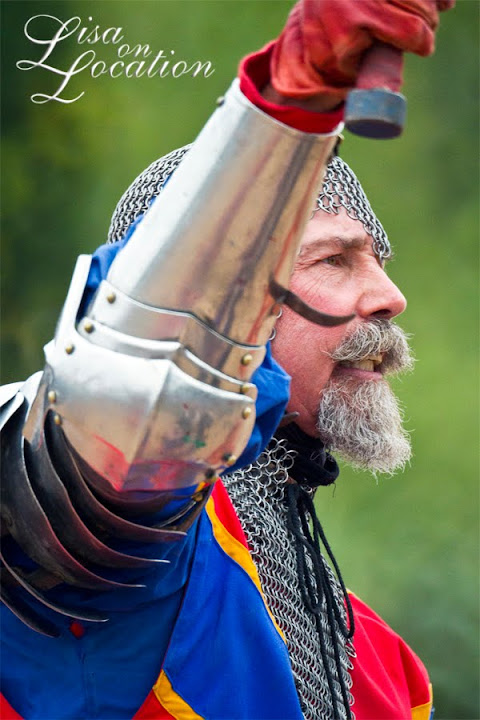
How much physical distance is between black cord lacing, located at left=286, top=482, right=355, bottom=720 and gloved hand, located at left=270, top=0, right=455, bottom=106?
3.57ft

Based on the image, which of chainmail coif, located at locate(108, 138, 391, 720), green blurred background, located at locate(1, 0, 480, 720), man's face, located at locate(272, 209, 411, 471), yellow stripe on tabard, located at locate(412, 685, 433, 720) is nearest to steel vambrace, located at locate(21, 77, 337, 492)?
chainmail coif, located at locate(108, 138, 391, 720)

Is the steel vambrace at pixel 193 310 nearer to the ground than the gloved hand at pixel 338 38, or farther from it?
nearer to the ground

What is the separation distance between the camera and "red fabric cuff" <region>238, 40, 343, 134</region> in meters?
1.29

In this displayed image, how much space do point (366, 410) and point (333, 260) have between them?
29 centimetres

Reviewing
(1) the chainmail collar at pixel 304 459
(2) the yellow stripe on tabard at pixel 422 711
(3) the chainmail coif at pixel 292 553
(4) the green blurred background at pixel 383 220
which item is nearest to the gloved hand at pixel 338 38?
(3) the chainmail coif at pixel 292 553

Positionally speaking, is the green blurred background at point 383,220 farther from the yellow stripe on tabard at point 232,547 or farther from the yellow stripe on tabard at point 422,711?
the yellow stripe on tabard at point 232,547

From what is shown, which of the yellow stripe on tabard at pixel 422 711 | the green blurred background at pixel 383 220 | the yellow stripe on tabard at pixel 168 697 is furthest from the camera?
the green blurred background at pixel 383 220

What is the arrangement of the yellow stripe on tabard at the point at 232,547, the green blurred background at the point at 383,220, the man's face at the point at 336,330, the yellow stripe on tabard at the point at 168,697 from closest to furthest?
the yellow stripe on tabard at the point at 168,697, the yellow stripe on tabard at the point at 232,547, the man's face at the point at 336,330, the green blurred background at the point at 383,220

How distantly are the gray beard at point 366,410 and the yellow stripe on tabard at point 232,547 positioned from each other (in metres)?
0.41

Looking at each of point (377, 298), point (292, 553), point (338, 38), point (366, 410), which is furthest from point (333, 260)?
point (338, 38)

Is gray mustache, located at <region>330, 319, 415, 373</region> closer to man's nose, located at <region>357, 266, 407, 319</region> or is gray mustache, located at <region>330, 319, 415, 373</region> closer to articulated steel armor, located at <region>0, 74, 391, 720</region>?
man's nose, located at <region>357, 266, 407, 319</region>

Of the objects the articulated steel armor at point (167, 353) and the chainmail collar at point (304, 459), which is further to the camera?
the chainmail collar at point (304, 459)

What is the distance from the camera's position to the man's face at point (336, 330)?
221 centimetres

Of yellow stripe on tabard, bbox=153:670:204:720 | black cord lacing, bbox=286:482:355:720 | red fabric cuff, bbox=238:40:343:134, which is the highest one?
red fabric cuff, bbox=238:40:343:134
